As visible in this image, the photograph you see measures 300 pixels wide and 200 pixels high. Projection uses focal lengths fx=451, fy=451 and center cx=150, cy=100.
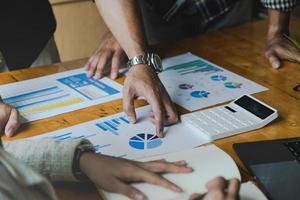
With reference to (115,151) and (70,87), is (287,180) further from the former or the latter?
(70,87)

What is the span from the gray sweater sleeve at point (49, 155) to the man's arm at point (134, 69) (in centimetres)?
27

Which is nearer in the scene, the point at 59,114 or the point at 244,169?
the point at 244,169

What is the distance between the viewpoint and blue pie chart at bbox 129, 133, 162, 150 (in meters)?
0.76

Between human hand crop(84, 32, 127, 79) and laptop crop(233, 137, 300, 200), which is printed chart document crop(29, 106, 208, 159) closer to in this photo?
laptop crop(233, 137, 300, 200)

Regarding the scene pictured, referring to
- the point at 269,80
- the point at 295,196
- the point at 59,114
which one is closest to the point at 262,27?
the point at 269,80

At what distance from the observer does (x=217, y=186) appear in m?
0.55

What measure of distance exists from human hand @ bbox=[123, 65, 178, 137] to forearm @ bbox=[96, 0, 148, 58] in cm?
11

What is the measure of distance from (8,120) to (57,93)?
0.18 meters

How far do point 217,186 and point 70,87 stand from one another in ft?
1.83

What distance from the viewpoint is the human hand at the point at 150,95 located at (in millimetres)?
847

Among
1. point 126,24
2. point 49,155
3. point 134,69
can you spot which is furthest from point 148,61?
point 49,155

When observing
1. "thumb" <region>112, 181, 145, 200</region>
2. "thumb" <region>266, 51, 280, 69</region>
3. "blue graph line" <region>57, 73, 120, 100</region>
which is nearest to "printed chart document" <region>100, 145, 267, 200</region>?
"thumb" <region>112, 181, 145, 200</region>

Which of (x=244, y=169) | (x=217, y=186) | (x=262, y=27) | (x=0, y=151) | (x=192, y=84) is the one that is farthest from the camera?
(x=262, y=27)

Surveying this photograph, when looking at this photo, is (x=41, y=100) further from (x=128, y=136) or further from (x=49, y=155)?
(x=49, y=155)
